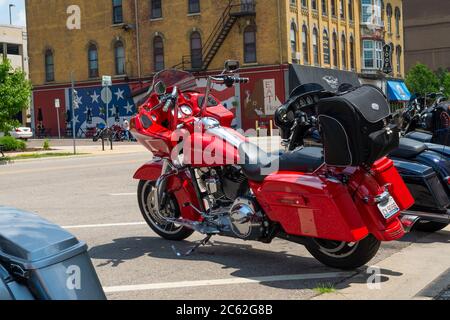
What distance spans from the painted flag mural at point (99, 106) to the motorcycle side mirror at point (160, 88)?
135ft

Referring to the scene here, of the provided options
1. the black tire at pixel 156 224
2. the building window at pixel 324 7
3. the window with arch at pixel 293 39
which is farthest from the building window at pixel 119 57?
the black tire at pixel 156 224

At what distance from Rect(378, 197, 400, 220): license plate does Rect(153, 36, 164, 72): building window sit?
40971 millimetres

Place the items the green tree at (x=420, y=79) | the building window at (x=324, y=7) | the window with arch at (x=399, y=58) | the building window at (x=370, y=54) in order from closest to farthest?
the building window at (x=324, y=7) → the building window at (x=370, y=54) → the green tree at (x=420, y=79) → the window with arch at (x=399, y=58)

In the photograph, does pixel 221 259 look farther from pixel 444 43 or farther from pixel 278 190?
pixel 444 43

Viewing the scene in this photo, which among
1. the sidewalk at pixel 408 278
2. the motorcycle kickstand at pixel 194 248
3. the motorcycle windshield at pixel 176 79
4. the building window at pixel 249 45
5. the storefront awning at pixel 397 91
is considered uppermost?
the building window at pixel 249 45

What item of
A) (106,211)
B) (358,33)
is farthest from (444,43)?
(106,211)

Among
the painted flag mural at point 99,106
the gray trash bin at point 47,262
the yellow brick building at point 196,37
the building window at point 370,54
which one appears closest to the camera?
the gray trash bin at point 47,262

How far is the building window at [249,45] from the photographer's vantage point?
41438 mm

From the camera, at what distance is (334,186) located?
16.1 ft

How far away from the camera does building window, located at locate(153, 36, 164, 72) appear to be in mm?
45062

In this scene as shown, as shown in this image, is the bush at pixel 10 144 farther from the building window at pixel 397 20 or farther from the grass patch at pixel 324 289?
the building window at pixel 397 20

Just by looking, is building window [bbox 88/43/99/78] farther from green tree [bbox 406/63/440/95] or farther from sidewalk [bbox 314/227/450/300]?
sidewalk [bbox 314/227/450/300]

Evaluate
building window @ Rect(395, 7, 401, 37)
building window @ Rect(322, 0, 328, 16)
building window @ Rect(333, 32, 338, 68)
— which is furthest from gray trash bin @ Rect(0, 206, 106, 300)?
building window @ Rect(395, 7, 401, 37)

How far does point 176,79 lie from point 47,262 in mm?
4525
